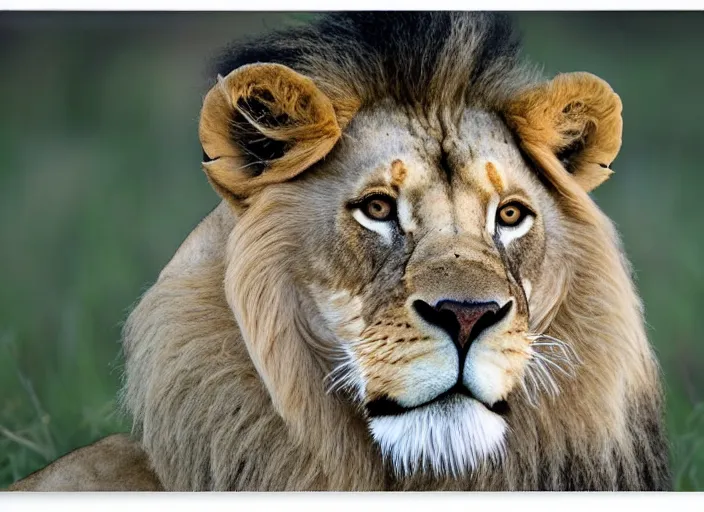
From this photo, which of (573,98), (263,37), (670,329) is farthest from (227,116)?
(670,329)

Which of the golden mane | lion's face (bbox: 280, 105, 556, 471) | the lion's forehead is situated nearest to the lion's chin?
lion's face (bbox: 280, 105, 556, 471)

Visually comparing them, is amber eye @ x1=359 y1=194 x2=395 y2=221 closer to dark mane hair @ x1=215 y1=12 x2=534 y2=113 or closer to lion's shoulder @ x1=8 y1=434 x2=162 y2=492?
dark mane hair @ x1=215 y1=12 x2=534 y2=113

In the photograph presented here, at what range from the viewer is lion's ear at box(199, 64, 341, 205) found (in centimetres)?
303

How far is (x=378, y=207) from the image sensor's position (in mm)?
3037

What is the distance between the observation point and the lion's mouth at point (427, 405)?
9.34 feet

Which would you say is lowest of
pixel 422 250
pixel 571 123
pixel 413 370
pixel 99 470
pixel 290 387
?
pixel 99 470

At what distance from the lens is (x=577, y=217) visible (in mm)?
3191

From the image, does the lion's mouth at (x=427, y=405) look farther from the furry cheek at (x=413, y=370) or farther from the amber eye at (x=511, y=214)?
the amber eye at (x=511, y=214)

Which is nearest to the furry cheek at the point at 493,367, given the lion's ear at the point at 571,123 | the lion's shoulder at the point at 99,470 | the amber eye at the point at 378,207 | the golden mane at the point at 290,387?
the golden mane at the point at 290,387

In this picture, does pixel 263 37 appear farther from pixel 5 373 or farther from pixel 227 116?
pixel 5 373

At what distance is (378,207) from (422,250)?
0.59 ft

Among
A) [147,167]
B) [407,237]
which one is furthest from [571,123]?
[147,167]

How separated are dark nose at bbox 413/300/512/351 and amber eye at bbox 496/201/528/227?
300 millimetres

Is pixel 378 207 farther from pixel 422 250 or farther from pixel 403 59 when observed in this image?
pixel 403 59
